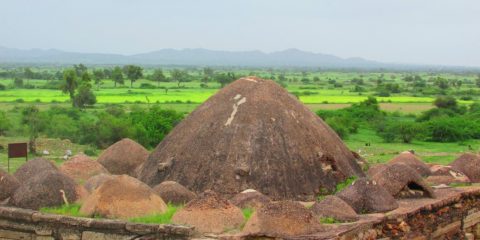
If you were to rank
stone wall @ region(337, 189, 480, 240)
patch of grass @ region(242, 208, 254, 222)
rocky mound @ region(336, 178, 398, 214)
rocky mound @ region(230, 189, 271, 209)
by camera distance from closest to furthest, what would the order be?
patch of grass @ region(242, 208, 254, 222) < stone wall @ region(337, 189, 480, 240) < rocky mound @ region(230, 189, 271, 209) < rocky mound @ region(336, 178, 398, 214)

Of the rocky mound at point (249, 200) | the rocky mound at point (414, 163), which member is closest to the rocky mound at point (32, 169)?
the rocky mound at point (249, 200)

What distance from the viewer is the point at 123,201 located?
9.97m

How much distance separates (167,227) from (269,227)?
1.34m

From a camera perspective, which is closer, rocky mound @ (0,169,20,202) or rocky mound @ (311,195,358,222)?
rocky mound @ (311,195,358,222)

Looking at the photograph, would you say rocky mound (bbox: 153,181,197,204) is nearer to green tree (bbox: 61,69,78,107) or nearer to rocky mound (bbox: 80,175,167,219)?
rocky mound (bbox: 80,175,167,219)

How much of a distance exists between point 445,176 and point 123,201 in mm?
7551

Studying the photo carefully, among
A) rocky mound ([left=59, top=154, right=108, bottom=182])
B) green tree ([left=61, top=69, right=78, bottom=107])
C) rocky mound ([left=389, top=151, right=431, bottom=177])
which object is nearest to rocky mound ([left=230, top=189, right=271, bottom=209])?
rocky mound ([left=59, top=154, right=108, bottom=182])

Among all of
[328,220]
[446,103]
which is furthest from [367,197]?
[446,103]

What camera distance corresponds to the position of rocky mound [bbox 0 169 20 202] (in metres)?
11.5

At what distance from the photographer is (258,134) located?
12.5m

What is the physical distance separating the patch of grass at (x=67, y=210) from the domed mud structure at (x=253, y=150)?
2.36 metres

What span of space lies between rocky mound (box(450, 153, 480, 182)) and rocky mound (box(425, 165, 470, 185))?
0.23 meters

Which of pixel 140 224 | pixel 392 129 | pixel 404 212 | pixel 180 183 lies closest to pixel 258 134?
pixel 180 183

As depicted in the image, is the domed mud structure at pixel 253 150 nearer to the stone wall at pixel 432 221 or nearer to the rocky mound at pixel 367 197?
the rocky mound at pixel 367 197
